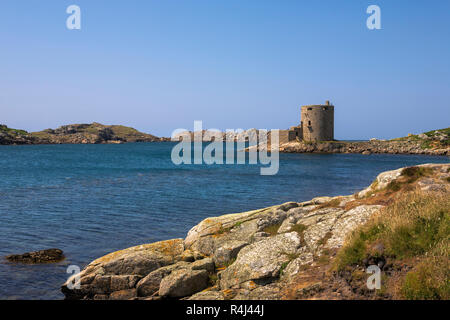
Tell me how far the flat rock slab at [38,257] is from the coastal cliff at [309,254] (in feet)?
13.3

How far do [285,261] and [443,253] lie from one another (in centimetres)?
405

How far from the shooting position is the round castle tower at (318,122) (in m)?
96.3

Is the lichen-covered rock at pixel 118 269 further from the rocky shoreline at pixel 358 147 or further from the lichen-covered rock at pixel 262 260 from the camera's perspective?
the rocky shoreline at pixel 358 147

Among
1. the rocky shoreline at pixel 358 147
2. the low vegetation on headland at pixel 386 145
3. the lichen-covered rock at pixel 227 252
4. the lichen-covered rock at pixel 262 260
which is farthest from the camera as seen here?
the rocky shoreline at pixel 358 147

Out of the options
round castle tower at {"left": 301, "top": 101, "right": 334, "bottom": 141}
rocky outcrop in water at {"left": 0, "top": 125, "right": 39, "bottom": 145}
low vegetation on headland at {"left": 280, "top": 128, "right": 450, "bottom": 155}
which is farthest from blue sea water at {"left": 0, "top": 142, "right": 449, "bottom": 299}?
rocky outcrop in water at {"left": 0, "top": 125, "right": 39, "bottom": 145}

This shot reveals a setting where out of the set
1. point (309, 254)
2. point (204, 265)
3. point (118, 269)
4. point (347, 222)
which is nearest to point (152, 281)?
point (118, 269)

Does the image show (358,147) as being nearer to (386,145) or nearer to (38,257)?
(386,145)

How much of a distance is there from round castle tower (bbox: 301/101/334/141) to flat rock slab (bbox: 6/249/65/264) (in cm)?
8704

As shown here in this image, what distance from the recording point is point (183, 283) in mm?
11430

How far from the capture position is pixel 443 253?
798cm

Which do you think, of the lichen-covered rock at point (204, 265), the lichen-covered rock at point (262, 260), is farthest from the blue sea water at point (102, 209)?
the lichen-covered rock at point (262, 260)

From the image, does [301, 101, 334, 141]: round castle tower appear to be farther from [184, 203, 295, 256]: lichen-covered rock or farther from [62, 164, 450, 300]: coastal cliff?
[184, 203, 295, 256]: lichen-covered rock
